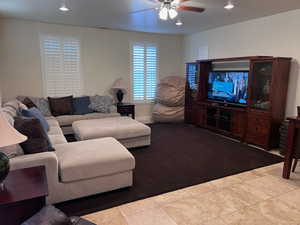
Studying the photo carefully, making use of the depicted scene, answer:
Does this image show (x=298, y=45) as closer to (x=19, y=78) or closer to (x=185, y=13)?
(x=185, y=13)

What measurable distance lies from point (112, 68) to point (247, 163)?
160 inches

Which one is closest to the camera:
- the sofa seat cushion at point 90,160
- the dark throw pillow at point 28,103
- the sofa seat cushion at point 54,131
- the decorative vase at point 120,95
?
the sofa seat cushion at point 90,160

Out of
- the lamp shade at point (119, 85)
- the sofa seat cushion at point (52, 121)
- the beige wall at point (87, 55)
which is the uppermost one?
the beige wall at point (87, 55)

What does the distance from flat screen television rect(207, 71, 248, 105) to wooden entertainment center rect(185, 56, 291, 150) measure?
0.03 meters

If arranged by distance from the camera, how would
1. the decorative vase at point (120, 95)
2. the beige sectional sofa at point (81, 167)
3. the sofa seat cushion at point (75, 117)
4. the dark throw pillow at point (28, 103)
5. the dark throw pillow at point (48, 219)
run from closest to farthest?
the dark throw pillow at point (48, 219) < the beige sectional sofa at point (81, 167) < the dark throw pillow at point (28, 103) < the sofa seat cushion at point (75, 117) < the decorative vase at point (120, 95)

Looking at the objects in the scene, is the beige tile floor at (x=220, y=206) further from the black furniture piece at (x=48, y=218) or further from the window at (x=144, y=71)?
the window at (x=144, y=71)

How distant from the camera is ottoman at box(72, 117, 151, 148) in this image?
3.78 metres

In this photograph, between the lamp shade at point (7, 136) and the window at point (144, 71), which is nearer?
the lamp shade at point (7, 136)

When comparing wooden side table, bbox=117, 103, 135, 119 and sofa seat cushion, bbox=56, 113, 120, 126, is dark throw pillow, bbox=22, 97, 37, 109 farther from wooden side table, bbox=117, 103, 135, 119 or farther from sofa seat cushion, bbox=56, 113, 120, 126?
wooden side table, bbox=117, 103, 135, 119

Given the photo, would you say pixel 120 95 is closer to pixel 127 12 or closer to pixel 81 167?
pixel 127 12

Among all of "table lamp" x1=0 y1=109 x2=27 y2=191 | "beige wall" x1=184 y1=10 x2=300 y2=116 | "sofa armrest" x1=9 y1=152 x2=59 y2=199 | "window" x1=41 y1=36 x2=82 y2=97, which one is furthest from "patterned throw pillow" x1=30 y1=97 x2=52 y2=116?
"beige wall" x1=184 y1=10 x2=300 y2=116

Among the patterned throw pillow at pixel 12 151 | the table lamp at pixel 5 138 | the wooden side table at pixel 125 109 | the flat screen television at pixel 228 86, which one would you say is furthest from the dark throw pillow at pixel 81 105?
the table lamp at pixel 5 138

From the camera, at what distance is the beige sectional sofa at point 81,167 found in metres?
2.22

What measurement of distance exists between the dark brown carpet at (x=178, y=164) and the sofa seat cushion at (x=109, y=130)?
350 mm
